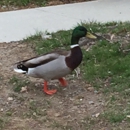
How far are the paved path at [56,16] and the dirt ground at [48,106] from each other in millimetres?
1653

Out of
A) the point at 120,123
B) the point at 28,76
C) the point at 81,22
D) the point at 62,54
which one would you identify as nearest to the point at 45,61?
the point at 62,54

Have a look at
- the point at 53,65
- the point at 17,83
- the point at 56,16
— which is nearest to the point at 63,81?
the point at 53,65

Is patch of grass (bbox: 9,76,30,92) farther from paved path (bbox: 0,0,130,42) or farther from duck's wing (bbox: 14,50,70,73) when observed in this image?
paved path (bbox: 0,0,130,42)

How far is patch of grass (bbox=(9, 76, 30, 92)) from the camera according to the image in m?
6.23

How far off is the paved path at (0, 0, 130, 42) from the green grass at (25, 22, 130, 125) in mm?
394

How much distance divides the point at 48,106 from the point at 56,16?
10.9 ft

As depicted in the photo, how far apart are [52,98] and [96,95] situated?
50 centimetres

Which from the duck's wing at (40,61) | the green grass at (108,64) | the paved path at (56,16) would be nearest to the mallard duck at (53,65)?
the duck's wing at (40,61)

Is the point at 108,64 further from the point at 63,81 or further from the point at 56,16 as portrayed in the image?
the point at 56,16

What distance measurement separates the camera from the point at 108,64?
22.2 ft

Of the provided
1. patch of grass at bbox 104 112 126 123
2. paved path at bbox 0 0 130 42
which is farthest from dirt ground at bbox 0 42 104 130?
paved path at bbox 0 0 130 42

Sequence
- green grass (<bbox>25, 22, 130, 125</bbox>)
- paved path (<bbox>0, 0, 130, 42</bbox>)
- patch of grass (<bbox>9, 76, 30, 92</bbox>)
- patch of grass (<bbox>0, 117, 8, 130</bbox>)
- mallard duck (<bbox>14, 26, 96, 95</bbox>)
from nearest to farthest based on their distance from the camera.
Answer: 1. patch of grass (<bbox>0, 117, 8, 130</bbox>)
2. green grass (<bbox>25, 22, 130, 125</bbox>)
3. mallard duck (<bbox>14, 26, 96, 95</bbox>)
4. patch of grass (<bbox>9, 76, 30, 92</bbox>)
5. paved path (<bbox>0, 0, 130, 42</bbox>)

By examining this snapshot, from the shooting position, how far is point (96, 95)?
6.06 metres

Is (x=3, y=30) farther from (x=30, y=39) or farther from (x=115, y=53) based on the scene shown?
(x=115, y=53)
